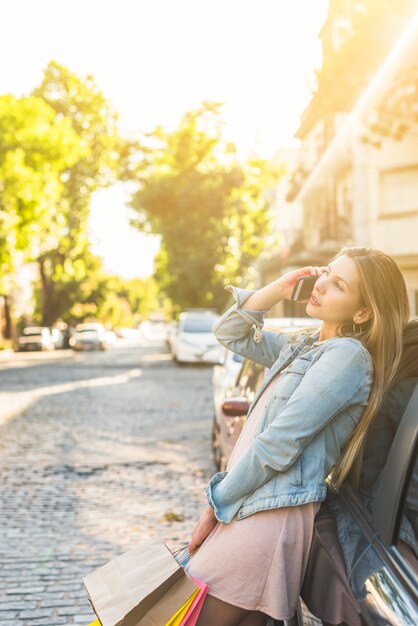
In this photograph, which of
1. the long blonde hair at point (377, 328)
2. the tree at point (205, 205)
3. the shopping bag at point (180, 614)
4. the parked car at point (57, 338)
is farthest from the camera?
the parked car at point (57, 338)

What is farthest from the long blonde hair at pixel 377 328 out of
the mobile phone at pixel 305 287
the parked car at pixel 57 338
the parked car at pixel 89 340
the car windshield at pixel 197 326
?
the parked car at pixel 57 338

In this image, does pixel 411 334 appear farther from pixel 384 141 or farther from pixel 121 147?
pixel 121 147

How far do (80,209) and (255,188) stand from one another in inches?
561

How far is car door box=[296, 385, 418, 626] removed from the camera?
1870mm

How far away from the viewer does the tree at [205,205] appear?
1661 inches

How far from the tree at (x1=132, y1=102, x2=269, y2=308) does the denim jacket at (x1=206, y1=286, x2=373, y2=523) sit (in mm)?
38968

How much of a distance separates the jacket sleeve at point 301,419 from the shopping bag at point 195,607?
0.18 meters

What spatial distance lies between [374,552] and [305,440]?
35cm

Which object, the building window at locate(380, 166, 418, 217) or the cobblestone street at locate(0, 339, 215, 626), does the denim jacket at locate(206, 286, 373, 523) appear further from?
Answer: the building window at locate(380, 166, 418, 217)

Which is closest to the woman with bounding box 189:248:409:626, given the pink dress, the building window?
the pink dress

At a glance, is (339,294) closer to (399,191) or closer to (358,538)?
(358,538)

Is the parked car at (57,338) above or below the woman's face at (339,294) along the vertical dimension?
below

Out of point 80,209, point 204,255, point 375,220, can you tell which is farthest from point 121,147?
point 375,220

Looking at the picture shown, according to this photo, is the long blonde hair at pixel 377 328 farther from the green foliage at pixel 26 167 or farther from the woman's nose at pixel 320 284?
the green foliage at pixel 26 167
